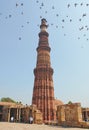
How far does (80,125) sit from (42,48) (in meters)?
34.1

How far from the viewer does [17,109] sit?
4022 cm

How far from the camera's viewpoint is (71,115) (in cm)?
2694

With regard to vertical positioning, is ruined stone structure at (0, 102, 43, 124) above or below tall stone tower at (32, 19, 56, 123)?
below

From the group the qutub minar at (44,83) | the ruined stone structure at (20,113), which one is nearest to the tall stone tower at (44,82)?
the qutub minar at (44,83)

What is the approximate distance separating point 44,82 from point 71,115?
2587 cm

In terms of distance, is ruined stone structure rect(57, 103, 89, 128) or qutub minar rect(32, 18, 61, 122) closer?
ruined stone structure rect(57, 103, 89, 128)

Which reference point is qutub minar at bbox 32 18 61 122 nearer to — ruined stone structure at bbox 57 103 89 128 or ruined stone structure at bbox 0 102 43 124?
ruined stone structure at bbox 0 102 43 124

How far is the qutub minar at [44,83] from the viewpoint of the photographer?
165ft

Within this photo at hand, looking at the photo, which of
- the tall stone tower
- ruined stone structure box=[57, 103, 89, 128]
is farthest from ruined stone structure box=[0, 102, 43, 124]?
ruined stone structure box=[57, 103, 89, 128]

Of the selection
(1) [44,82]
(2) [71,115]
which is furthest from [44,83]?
(2) [71,115]

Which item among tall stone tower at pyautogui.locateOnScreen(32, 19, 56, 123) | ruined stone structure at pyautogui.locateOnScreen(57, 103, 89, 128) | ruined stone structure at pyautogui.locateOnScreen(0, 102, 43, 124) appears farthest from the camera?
tall stone tower at pyautogui.locateOnScreen(32, 19, 56, 123)

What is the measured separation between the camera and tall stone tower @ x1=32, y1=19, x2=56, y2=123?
165 feet

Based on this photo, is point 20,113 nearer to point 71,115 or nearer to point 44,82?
point 44,82

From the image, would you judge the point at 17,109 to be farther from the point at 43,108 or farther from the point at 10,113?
the point at 43,108
